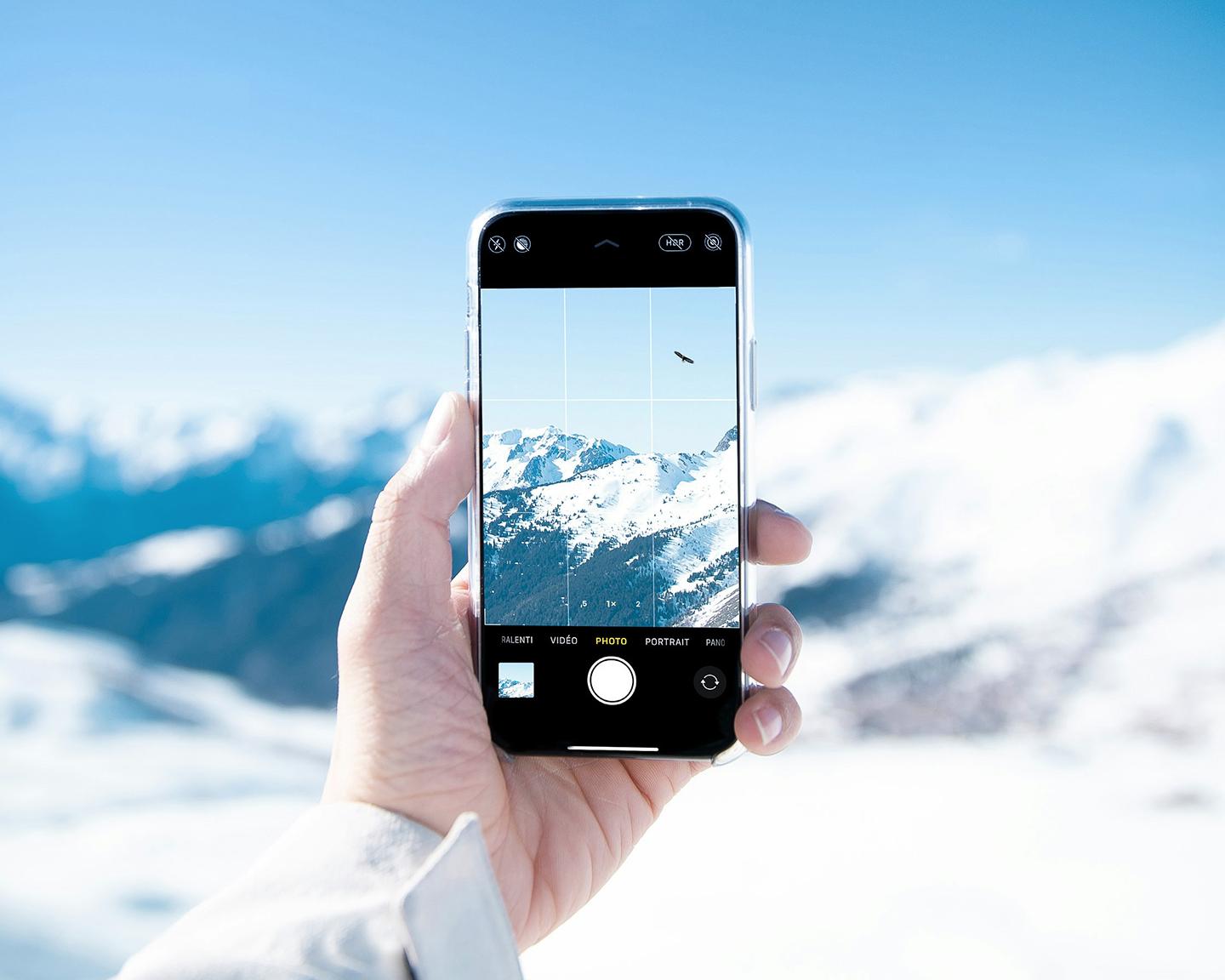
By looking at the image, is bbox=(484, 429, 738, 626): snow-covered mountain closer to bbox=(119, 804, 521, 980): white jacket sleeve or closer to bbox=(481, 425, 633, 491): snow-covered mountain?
bbox=(481, 425, 633, 491): snow-covered mountain

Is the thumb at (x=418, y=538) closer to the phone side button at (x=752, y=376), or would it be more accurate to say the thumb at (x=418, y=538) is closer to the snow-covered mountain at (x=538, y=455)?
the snow-covered mountain at (x=538, y=455)

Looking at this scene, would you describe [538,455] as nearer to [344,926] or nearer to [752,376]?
[752,376]

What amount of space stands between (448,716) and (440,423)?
230 millimetres

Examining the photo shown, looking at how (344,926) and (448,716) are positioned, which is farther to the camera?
(448,716)

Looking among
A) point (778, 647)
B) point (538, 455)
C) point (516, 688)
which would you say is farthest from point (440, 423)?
point (778, 647)

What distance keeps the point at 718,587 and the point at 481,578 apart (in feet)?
0.65

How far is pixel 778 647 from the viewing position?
70 cm

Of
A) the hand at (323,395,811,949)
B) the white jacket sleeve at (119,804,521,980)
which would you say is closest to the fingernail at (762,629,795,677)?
the hand at (323,395,811,949)

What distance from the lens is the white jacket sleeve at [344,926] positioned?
43cm

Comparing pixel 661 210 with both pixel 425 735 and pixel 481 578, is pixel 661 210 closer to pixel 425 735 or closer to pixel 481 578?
pixel 481 578

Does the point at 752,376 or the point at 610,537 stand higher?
the point at 752,376

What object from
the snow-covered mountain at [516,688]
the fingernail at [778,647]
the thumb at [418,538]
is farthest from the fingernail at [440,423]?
the fingernail at [778,647]

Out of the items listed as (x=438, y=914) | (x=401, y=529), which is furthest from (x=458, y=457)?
(x=438, y=914)

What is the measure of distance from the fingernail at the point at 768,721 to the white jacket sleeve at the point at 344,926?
0.27 m
